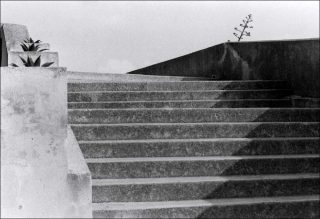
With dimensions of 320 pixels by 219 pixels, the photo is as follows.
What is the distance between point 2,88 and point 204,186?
81.6 inches

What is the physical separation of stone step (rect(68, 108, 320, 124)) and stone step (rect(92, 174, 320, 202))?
1.16m

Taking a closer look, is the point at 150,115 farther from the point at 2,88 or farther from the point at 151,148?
the point at 2,88

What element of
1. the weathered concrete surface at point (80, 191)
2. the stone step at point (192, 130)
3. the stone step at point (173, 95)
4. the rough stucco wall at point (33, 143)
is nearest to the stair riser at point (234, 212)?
the weathered concrete surface at point (80, 191)

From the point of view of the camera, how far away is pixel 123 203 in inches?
173

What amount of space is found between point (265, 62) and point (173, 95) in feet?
6.45

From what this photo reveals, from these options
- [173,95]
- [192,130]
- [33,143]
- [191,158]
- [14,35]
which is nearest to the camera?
[33,143]

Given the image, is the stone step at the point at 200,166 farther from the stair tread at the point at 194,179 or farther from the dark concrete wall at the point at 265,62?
the dark concrete wall at the point at 265,62

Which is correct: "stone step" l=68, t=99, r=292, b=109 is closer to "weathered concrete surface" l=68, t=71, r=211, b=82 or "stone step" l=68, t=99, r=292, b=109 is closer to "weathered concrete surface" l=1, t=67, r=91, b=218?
"weathered concrete surface" l=68, t=71, r=211, b=82

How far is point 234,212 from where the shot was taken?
4.34m

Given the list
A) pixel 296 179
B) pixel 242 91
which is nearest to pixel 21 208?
pixel 296 179

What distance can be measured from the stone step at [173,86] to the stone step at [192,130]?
144 cm

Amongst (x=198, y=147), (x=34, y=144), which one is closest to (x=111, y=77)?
(x=198, y=147)

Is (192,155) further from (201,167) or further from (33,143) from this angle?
(33,143)

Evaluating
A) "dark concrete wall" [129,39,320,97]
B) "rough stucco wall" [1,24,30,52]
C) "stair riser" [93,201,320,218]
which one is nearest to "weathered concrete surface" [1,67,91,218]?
"stair riser" [93,201,320,218]
